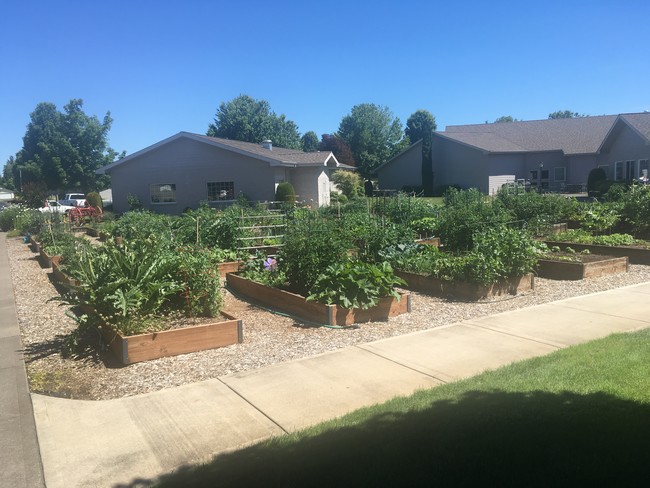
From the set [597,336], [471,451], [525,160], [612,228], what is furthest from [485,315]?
[525,160]

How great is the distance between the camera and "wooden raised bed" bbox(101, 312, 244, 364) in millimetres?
6535

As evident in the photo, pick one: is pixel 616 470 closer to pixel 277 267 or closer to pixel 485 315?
pixel 485 315

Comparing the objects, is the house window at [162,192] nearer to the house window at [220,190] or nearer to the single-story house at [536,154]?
the house window at [220,190]

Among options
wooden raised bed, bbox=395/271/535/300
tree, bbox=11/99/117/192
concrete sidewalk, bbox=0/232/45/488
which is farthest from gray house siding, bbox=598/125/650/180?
tree, bbox=11/99/117/192

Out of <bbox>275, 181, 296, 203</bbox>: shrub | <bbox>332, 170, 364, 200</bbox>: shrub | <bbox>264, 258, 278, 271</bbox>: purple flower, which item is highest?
<bbox>332, 170, 364, 200</bbox>: shrub

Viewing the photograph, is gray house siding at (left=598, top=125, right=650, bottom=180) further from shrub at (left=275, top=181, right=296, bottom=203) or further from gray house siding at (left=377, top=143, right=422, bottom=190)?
shrub at (left=275, top=181, right=296, bottom=203)

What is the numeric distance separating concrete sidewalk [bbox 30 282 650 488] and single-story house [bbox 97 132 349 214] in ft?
68.2

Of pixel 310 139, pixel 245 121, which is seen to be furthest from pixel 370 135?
pixel 310 139

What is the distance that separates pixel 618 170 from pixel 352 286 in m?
35.4

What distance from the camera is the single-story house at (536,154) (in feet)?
123

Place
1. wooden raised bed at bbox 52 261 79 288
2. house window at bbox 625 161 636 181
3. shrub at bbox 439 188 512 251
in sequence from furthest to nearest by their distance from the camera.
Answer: house window at bbox 625 161 636 181 < shrub at bbox 439 188 512 251 < wooden raised bed at bbox 52 261 79 288

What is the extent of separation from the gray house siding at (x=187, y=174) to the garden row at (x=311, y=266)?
11907mm

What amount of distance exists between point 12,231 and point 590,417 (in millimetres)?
30621

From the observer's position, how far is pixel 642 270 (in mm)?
12102
